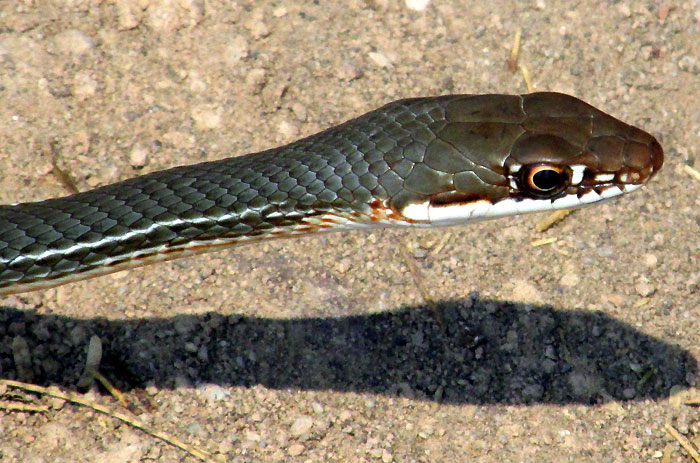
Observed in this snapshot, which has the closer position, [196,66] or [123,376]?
[123,376]

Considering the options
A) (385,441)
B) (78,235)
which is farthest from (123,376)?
(385,441)

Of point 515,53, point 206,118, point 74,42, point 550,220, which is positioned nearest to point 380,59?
point 515,53

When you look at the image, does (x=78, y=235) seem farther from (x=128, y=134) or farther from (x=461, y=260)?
(x=461, y=260)

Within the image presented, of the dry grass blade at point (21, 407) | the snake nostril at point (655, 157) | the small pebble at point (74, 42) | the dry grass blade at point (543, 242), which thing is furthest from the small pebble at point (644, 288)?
the small pebble at point (74, 42)

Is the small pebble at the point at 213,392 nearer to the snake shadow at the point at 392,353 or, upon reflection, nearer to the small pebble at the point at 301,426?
the snake shadow at the point at 392,353

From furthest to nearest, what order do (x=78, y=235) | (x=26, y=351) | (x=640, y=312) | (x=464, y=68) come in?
(x=464, y=68) < (x=640, y=312) < (x=26, y=351) < (x=78, y=235)

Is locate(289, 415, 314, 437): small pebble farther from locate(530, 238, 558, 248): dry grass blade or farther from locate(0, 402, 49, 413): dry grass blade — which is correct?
locate(530, 238, 558, 248): dry grass blade

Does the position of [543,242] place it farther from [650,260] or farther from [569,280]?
[650,260]
